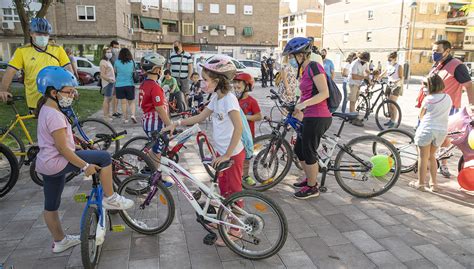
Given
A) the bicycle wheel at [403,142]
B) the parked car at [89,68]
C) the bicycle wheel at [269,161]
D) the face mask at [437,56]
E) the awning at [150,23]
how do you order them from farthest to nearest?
the awning at [150,23], the parked car at [89,68], the face mask at [437,56], the bicycle wheel at [403,142], the bicycle wheel at [269,161]

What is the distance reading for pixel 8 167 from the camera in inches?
178

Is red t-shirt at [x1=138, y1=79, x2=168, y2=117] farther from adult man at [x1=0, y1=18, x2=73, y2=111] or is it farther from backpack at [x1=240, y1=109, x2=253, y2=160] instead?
backpack at [x1=240, y1=109, x2=253, y2=160]

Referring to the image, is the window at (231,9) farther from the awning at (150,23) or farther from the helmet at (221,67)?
the helmet at (221,67)

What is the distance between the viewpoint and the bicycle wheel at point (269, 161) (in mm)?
4832

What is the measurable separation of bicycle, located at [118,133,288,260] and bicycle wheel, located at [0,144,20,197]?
75.4 inches

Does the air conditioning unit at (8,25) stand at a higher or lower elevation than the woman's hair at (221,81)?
higher

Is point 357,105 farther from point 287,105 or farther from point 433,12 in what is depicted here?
point 433,12

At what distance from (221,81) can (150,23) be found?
140 feet

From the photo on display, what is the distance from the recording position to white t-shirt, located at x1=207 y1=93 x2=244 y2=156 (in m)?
3.18

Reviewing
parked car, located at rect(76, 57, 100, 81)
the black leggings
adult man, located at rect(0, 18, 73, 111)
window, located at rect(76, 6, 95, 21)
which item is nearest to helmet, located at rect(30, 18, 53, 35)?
adult man, located at rect(0, 18, 73, 111)

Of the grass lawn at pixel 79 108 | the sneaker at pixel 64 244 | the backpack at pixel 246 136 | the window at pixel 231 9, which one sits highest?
the window at pixel 231 9

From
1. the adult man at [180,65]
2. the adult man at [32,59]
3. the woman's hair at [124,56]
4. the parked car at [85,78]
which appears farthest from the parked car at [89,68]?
the adult man at [32,59]

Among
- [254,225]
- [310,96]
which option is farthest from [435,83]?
[254,225]

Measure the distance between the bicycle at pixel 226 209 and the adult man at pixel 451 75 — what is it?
3388 mm
